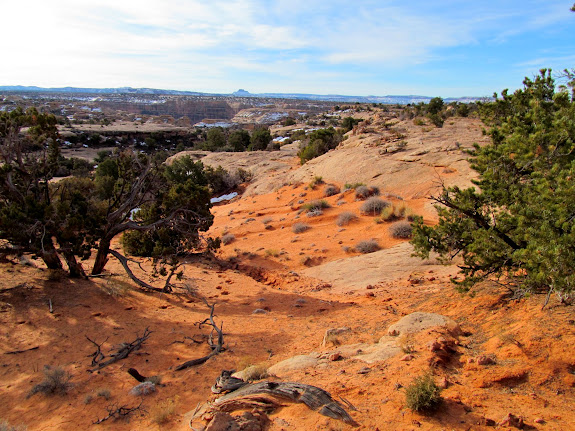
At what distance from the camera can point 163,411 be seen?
15.4 ft

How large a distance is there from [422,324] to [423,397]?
258 centimetres

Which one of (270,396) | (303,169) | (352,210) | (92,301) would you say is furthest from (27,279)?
(303,169)

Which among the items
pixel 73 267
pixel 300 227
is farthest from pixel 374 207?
pixel 73 267

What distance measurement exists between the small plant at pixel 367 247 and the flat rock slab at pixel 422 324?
6.16m

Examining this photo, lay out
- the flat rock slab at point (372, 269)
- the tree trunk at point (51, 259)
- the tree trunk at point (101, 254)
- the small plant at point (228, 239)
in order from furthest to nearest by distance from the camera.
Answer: the small plant at point (228, 239) → the flat rock slab at point (372, 269) → the tree trunk at point (101, 254) → the tree trunk at point (51, 259)

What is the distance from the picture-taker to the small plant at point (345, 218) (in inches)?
626

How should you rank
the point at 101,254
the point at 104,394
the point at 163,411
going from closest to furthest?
the point at 163,411 → the point at 104,394 → the point at 101,254

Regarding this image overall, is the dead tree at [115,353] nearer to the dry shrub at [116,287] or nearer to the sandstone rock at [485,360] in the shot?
the dry shrub at [116,287]

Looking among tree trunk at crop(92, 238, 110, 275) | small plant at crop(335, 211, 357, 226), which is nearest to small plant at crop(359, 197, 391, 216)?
small plant at crop(335, 211, 357, 226)

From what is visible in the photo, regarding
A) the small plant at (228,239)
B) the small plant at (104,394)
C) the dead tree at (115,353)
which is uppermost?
the small plant at (104,394)

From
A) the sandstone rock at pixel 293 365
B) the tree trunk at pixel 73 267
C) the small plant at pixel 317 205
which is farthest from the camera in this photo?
the small plant at pixel 317 205

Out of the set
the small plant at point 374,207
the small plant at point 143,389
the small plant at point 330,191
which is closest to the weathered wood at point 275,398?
the small plant at point 143,389

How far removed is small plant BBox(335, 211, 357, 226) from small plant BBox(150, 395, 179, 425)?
11.8 m

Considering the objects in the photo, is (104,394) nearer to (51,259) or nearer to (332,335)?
(332,335)
